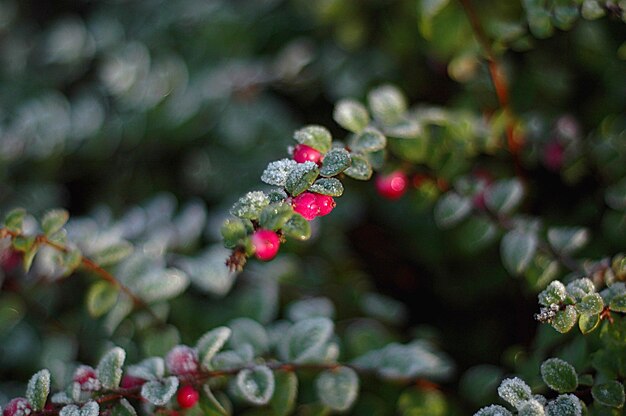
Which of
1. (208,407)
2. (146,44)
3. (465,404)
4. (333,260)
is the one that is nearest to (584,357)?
(465,404)

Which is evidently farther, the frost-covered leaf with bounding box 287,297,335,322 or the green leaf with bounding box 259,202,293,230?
the frost-covered leaf with bounding box 287,297,335,322

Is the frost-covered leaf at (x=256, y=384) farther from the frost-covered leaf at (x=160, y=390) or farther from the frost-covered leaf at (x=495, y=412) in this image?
the frost-covered leaf at (x=495, y=412)

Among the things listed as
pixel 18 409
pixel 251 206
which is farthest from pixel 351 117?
pixel 18 409

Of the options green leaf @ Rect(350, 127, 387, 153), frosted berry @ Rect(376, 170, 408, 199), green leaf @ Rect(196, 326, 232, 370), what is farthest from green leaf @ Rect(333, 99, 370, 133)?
green leaf @ Rect(196, 326, 232, 370)

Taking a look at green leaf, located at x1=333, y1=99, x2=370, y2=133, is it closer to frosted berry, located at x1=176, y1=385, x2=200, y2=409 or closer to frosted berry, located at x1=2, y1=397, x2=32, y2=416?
frosted berry, located at x1=176, y1=385, x2=200, y2=409

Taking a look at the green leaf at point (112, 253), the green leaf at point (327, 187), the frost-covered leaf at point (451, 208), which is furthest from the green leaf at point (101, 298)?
the frost-covered leaf at point (451, 208)

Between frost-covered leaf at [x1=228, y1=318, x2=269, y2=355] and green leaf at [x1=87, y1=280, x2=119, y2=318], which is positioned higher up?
green leaf at [x1=87, y1=280, x2=119, y2=318]

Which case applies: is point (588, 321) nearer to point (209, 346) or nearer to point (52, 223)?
point (209, 346)
